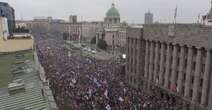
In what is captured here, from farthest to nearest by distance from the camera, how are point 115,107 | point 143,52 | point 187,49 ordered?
point 143,52
point 187,49
point 115,107

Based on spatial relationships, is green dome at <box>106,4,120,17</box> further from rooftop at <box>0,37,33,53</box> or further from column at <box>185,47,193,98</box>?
column at <box>185,47,193,98</box>

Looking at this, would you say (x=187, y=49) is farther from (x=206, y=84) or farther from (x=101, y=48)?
(x=101, y=48)

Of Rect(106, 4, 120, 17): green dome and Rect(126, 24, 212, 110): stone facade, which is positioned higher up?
Rect(106, 4, 120, 17): green dome

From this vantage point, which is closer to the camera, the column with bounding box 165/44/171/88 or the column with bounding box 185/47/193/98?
the column with bounding box 185/47/193/98

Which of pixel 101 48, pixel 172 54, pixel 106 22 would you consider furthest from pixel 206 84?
pixel 106 22

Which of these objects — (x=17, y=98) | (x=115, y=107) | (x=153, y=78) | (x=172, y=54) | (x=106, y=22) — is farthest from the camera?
(x=106, y=22)

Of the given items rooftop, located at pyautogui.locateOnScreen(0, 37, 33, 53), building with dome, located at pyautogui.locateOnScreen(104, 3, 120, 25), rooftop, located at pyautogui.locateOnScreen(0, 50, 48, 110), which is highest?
building with dome, located at pyautogui.locateOnScreen(104, 3, 120, 25)

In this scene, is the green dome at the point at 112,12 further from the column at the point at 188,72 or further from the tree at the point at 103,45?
the column at the point at 188,72

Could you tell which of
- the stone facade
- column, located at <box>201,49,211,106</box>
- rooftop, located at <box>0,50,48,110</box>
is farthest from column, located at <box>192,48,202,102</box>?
rooftop, located at <box>0,50,48,110</box>
